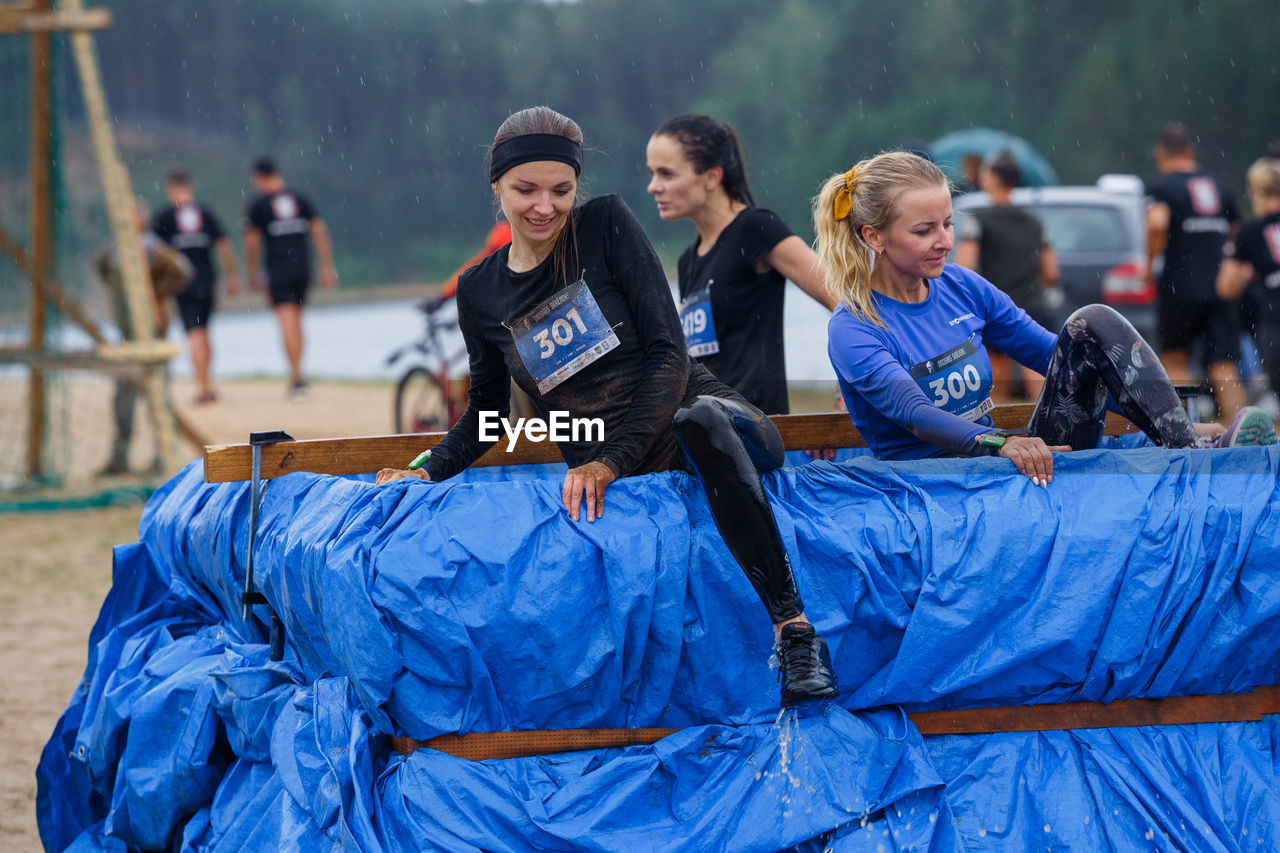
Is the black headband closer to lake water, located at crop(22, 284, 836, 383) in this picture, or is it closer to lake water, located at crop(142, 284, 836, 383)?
lake water, located at crop(22, 284, 836, 383)

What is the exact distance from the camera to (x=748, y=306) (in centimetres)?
363

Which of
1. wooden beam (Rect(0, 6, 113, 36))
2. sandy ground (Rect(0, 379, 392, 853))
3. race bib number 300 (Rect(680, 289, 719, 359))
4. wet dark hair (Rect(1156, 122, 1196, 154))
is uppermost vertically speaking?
wooden beam (Rect(0, 6, 113, 36))

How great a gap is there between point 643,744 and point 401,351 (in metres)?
5.44

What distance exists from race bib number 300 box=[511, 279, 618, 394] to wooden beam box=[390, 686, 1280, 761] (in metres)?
0.75

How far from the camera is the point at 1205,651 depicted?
2561mm

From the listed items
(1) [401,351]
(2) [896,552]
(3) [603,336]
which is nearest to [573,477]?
(3) [603,336]

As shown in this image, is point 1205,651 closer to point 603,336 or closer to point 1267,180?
point 603,336

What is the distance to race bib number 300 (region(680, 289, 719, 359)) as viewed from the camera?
364 centimetres

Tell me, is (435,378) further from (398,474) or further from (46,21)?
(398,474)

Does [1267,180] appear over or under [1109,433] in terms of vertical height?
over

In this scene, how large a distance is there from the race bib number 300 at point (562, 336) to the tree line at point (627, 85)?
74.8ft

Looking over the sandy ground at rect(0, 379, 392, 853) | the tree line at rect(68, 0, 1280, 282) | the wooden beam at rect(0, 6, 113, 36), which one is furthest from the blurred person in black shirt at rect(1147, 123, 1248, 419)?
the tree line at rect(68, 0, 1280, 282)

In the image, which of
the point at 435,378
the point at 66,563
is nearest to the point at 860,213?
the point at 66,563

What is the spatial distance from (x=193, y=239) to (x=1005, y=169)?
695 centimetres
